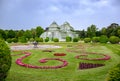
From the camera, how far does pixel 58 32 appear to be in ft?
212

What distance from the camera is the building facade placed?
64000mm

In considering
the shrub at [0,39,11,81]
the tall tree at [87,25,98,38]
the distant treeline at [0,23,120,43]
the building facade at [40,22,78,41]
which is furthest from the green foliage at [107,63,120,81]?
the tall tree at [87,25,98,38]

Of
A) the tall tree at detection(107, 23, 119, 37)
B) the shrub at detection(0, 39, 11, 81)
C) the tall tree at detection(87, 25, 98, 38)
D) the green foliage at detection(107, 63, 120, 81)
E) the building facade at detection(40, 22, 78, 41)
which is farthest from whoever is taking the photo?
the building facade at detection(40, 22, 78, 41)

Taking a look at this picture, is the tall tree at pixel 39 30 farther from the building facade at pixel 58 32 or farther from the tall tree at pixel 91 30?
the tall tree at pixel 91 30

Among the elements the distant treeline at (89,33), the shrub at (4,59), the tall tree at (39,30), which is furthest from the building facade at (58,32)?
the shrub at (4,59)

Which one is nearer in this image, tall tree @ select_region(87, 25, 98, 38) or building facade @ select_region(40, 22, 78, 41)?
tall tree @ select_region(87, 25, 98, 38)

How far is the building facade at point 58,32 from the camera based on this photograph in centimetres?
6400

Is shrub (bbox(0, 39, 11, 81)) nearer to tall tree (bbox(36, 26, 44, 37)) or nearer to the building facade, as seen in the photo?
the building facade

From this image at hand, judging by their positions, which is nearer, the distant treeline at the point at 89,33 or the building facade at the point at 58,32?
the distant treeline at the point at 89,33

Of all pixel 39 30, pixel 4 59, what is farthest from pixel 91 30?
pixel 4 59

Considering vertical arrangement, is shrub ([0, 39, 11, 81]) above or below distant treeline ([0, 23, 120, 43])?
below

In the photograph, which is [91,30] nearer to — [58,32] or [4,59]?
[58,32]

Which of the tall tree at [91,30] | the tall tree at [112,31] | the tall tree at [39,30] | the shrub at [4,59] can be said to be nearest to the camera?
the shrub at [4,59]

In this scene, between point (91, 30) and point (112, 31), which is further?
point (91, 30)
